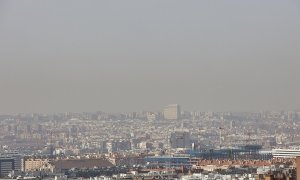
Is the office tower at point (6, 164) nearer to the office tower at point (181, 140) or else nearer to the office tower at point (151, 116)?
the office tower at point (181, 140)

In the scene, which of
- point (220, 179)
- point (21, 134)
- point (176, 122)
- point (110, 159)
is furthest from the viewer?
point (176, 122)

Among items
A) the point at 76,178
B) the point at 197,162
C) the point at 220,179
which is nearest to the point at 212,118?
the point at 197,162

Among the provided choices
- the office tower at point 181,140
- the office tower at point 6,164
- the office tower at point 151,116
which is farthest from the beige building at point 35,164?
the office tower at point 151,116

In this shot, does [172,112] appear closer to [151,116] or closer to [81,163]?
[151,116]

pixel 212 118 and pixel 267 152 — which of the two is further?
pixel 212 118

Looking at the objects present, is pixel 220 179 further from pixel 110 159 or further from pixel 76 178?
pixel 110 159

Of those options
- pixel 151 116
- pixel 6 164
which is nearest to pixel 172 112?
pixel 151 116

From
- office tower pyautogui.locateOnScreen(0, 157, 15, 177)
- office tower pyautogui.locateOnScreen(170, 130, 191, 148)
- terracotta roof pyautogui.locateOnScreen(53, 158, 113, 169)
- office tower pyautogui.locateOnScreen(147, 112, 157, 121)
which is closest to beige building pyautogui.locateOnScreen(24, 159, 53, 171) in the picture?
terracotta roof pyautogui.locateOnScreen(53, 158, 113, 169)

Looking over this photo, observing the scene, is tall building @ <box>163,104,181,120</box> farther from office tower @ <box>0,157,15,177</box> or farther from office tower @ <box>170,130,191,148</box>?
office tower @ <box>0,157,15,177</box>
